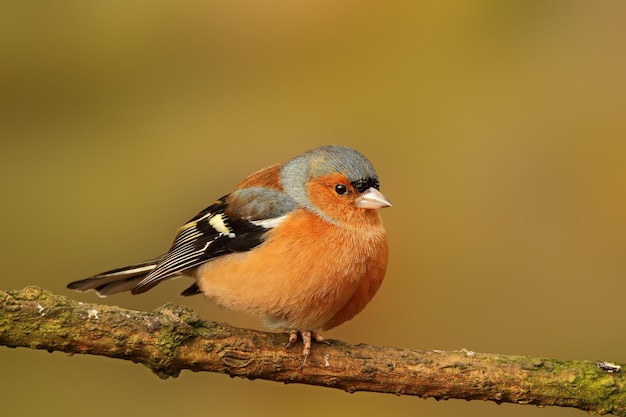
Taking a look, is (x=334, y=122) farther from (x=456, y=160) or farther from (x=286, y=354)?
(x=286, y=354)

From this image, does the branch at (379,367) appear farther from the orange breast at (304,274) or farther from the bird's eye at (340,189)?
the bird's eye at (340,189)

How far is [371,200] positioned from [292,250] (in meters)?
0.46

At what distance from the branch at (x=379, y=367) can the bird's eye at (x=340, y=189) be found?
2.33 ft

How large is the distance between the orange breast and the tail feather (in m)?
0.44

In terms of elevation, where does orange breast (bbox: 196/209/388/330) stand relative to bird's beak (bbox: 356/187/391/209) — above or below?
below

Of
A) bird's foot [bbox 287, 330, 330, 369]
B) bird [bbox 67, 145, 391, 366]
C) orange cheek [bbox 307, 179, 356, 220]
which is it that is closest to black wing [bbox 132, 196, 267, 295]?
bird [bbox 67, 145, 391, 366]

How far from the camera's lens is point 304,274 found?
11.4ft

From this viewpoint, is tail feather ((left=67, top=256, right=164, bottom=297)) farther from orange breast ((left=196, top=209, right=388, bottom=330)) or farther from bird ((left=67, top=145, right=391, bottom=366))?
orange breast ((left=196, top=209, right=388, bottom=330))

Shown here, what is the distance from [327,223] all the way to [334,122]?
250 centimetres

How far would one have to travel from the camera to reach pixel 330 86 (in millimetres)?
6195

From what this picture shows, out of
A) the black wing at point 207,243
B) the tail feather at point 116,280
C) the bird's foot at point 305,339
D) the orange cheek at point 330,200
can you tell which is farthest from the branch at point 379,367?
the tail feather at point 116,280

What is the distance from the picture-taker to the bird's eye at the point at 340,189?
375 cm

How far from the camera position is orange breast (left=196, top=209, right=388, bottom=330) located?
11.4 feet

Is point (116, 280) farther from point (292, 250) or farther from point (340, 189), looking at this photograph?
point (340, 189)
